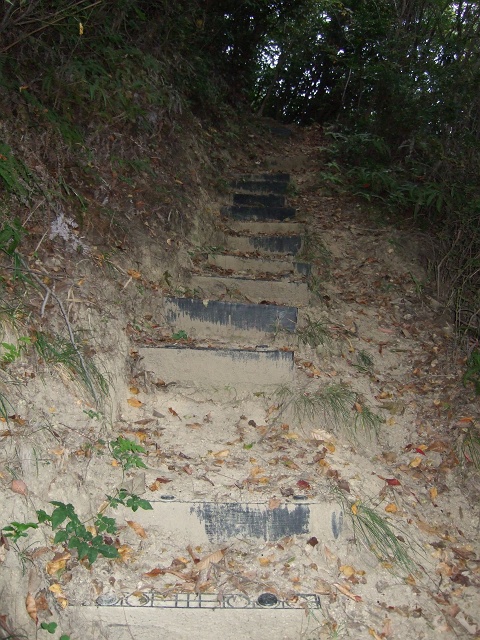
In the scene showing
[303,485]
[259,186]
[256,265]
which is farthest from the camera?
[259,186]

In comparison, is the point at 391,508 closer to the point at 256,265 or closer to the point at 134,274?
the point at 134,274

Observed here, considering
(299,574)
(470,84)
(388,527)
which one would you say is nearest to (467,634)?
(388,527)

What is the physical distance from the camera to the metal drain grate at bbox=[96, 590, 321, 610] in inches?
104

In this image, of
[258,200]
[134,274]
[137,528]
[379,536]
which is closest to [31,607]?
[137,528]

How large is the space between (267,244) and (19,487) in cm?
384

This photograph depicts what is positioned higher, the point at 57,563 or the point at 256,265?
the point at 256,265

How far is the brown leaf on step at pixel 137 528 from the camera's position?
9.70 ft

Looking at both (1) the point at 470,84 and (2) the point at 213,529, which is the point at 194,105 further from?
(2) the point at 213,529

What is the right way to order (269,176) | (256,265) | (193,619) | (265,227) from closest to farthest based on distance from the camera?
1. (193,619)
2. (256,265)
3. (265,227)
4. (269,176)

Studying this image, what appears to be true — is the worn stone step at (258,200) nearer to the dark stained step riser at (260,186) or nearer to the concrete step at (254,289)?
the dark stained step riser at (260,186)

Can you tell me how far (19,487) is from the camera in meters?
2.70

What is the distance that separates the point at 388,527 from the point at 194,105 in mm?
6048

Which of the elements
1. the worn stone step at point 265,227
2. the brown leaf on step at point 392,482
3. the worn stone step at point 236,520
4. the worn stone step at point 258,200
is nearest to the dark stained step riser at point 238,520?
the worn stone step at point 236,520

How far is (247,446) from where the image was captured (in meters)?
3.54
